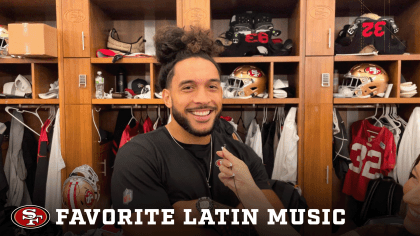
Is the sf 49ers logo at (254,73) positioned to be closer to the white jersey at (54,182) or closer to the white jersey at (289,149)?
the white jersey at (289,149)

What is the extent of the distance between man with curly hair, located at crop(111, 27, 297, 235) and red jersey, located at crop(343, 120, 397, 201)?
4.23 ft

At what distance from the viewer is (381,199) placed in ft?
6.24

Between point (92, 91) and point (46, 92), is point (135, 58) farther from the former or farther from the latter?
point (46, 92)

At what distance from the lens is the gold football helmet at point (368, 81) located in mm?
1986

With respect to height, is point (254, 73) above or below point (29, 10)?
below

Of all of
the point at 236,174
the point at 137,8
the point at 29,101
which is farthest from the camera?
the point at 137,8

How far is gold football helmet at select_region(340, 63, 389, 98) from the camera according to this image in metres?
1.99

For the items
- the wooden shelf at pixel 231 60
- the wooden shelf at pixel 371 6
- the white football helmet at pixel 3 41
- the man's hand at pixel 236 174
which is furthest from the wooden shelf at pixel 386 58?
the white football helmet at pixel 3 41

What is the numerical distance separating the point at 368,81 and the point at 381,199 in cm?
83

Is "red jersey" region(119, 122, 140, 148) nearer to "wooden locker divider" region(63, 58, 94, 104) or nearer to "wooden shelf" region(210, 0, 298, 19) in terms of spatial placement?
"wooden locker divider" region(63, 58, 94, 104)

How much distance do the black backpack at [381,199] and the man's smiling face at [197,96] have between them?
1.49 m

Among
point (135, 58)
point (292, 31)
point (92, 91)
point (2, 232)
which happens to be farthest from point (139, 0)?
A: point (2, 232)

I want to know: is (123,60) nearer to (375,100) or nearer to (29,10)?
(29,10)

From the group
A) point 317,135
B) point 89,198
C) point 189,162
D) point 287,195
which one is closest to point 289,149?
point 317,135
